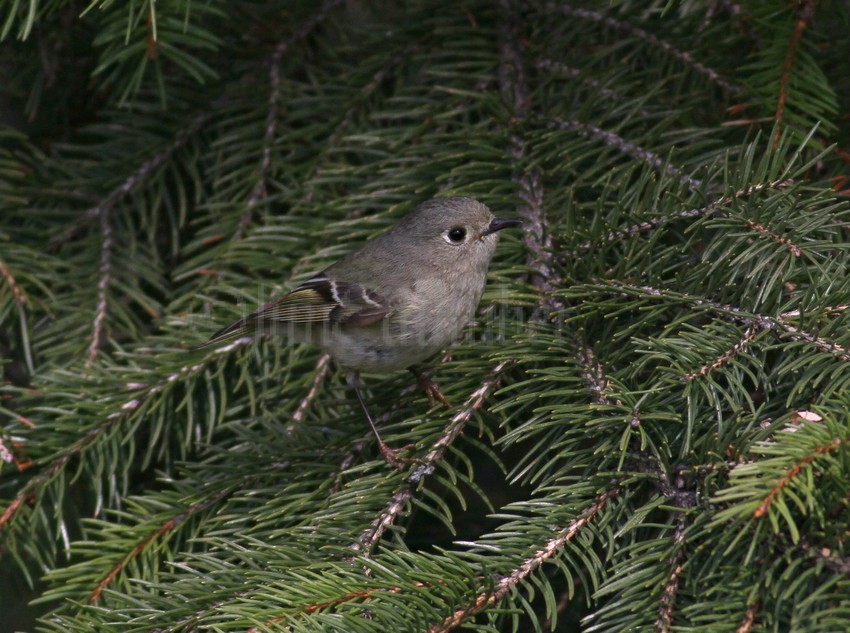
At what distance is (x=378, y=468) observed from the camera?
1663 millimetres

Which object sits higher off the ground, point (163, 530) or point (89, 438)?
point (89, 438)

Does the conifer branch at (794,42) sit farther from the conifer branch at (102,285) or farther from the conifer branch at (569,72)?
the conifer branch at (102,285)

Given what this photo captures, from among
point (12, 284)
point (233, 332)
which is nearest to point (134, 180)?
point (12, 284)

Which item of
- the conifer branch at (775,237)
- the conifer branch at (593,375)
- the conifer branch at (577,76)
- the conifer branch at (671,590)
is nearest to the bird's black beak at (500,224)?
the conifer branch at (577,76)

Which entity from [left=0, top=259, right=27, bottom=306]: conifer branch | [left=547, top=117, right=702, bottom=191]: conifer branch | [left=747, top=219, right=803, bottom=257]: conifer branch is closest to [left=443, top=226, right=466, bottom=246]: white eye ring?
[left=547, top=117, right=702, bottom=191]: conifer branch

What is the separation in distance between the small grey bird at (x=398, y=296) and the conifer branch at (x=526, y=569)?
0.66 meters

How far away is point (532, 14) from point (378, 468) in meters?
1.29

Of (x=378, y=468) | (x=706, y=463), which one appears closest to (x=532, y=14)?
(x=378, y=468)

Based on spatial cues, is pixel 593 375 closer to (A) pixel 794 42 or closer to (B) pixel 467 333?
(B) pixel 467 333

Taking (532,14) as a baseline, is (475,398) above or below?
below

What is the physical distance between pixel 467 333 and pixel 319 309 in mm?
394

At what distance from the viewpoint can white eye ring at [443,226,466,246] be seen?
214 centimetres

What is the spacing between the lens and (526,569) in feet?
3.96

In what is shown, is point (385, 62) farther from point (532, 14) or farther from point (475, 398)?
point (475, 398)
